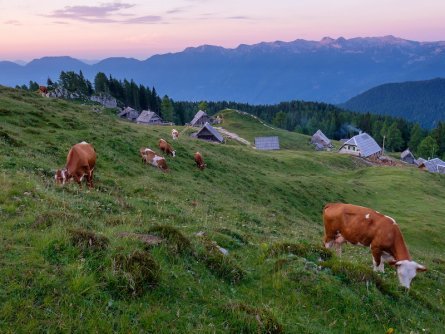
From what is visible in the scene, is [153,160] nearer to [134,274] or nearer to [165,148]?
[165,148]

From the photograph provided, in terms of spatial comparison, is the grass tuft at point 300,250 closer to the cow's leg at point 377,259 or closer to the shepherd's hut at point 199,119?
the cow's leg at point 377,259

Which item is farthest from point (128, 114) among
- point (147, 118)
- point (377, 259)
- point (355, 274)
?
point (355, 274)

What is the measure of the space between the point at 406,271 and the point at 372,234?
222 cm

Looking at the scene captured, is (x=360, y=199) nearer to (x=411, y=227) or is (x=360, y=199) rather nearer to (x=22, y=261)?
(x=411, y=227)

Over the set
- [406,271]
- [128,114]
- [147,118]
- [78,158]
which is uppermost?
[78,158]

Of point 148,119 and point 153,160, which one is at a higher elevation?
point 153,160

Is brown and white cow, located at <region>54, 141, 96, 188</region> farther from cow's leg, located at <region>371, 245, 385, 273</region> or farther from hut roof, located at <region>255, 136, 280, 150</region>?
hut roof, located at <region>255, 136, 280, 150</region>

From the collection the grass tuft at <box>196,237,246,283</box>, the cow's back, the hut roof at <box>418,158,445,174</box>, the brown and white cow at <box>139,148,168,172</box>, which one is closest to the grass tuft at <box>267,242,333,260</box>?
the grass tuft at <box>196,237,246,283</box>

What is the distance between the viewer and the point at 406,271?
1138 cm

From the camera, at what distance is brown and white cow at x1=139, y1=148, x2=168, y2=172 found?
2881cm

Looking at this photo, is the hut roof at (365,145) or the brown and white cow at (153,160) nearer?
the brown and white cow at (153,160)

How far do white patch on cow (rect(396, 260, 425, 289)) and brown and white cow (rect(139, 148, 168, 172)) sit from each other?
19.9 m

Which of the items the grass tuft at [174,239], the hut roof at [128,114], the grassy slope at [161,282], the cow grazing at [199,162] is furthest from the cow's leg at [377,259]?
the hut roof at [128,114]

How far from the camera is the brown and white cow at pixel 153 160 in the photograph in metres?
28.8
